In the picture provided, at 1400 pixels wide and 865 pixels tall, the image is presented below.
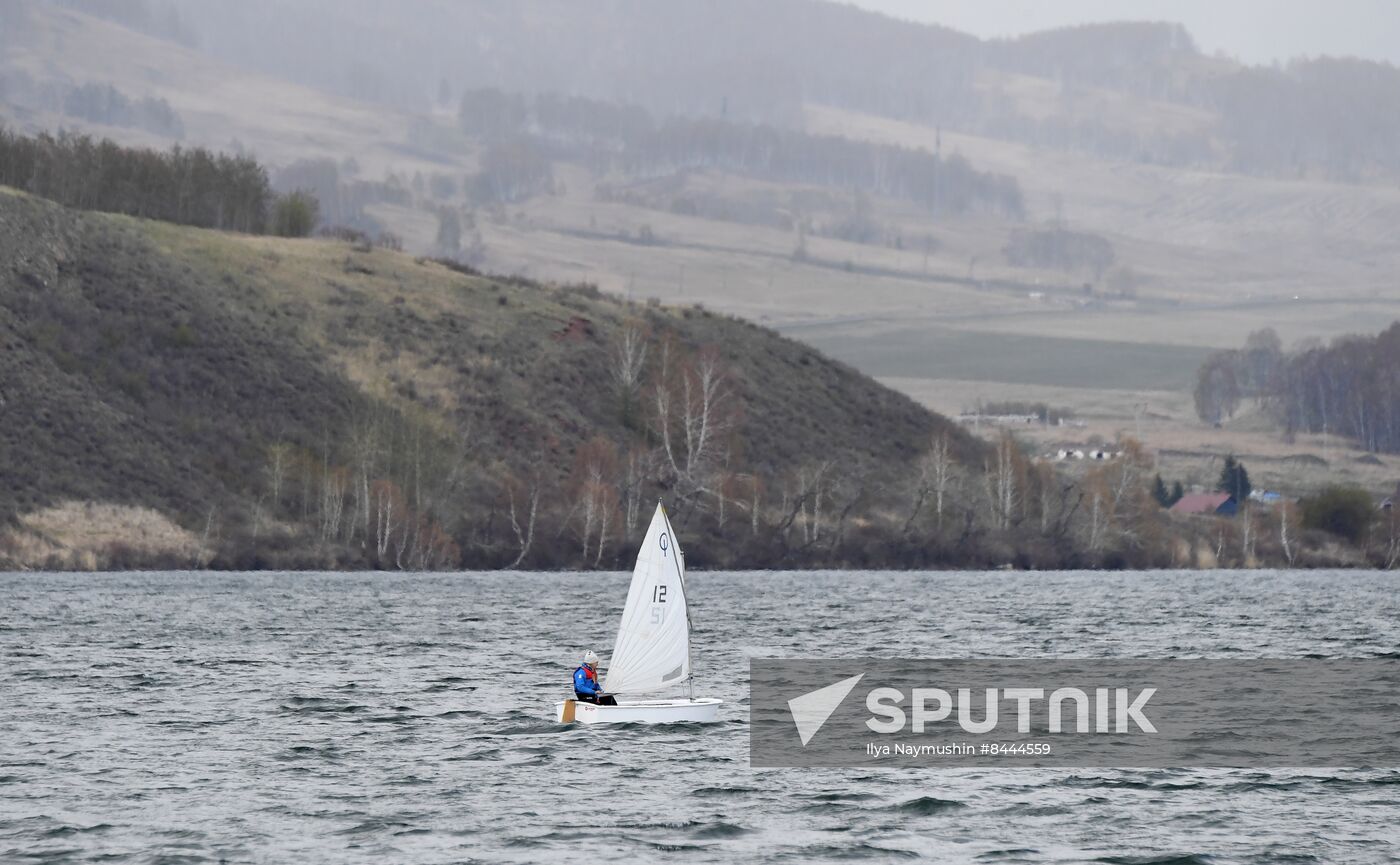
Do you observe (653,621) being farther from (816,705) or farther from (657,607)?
(816,705)

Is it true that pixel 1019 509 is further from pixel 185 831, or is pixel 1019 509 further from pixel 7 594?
pixel 185 831

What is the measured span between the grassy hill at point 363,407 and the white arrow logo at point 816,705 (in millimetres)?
72567

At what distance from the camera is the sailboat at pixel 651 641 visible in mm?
50750

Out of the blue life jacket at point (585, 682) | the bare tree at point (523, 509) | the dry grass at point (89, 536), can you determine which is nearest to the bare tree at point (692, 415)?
the bare tree at point (523, 509)

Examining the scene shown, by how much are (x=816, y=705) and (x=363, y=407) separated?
102357mm

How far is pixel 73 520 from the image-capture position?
409 ft

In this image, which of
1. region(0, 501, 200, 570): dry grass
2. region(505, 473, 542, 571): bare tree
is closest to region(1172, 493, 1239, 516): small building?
region(505, 473, 542, 571): bare tree

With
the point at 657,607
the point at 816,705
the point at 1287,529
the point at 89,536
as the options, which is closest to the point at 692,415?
the point at 1287,529

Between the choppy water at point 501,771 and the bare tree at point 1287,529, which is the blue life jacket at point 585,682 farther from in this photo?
the bare tree at point 1287,529

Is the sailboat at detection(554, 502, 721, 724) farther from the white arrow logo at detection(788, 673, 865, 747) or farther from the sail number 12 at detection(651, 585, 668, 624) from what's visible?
the white arrow logo at detection(788, 673, 865, 747)

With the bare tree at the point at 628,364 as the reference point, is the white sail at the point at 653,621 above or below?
below

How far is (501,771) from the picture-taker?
43781 mm

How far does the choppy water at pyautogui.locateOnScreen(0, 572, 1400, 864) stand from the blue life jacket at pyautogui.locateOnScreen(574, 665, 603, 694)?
995 millimetres

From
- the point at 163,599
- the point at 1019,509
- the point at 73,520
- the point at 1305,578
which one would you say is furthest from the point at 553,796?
the point at 1019,509
